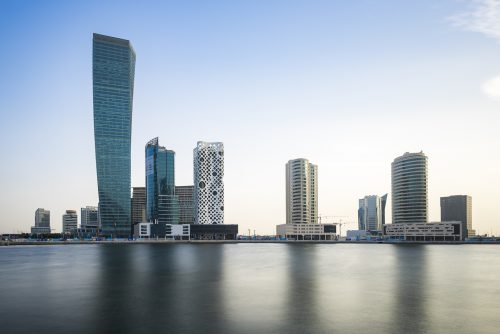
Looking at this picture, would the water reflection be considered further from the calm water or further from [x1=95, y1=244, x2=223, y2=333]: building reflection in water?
[x1=95, y1=244, x2=223, y2=333]: building reflection in water

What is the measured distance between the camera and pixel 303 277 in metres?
78.9

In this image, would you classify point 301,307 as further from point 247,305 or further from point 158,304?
point 158,304

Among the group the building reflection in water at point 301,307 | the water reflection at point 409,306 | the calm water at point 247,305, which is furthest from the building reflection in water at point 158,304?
the water reflection at point 409,306

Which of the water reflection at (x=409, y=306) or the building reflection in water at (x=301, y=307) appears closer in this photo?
the building reflection in water at (x=301, y=307)

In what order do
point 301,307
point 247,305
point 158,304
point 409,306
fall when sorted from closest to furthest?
point 301,307 → point 247,305 → point 409,306 → point 158,304

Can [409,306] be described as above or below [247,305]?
below

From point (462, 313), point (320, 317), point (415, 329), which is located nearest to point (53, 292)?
point (320, 317)

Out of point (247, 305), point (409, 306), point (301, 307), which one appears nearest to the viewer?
point (301, 307)

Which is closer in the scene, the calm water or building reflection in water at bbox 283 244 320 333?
building reflection in water at bbox 283 244 320 333

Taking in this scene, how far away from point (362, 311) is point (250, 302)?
1301cm

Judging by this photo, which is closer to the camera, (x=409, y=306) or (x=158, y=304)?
(x=409, y=306)

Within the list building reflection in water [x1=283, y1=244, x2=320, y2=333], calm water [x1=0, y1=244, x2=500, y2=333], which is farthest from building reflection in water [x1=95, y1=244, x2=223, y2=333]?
building reflection in water [x1=283, y1=244, x2=320, y2=333]

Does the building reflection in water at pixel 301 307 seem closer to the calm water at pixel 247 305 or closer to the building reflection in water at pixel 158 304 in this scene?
the calm water at pixel 247 305

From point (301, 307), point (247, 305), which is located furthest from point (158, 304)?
point (301, 307)
